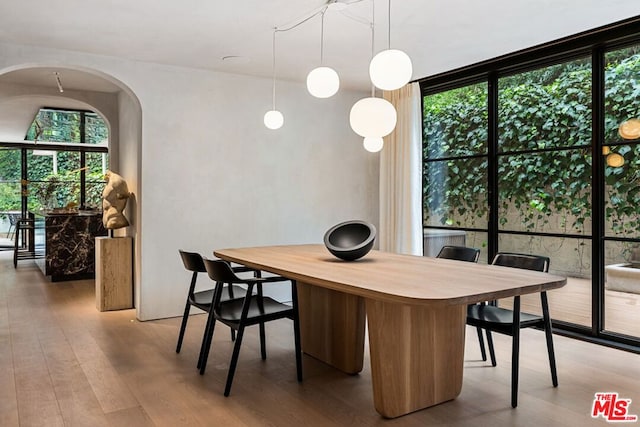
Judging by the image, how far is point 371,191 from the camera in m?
5.97

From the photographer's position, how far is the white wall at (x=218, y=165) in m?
4.60

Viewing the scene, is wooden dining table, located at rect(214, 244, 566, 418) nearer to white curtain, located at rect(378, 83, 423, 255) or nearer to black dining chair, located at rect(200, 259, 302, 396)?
black dining chair, located at rect(200, 259, 302, 396)

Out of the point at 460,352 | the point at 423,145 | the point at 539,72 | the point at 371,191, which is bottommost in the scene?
the point at 460,352

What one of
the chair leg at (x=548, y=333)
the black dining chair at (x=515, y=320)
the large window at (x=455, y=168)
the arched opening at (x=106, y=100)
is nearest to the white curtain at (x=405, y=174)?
the large window at (x=455, y=168)

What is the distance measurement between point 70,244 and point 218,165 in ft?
10.4

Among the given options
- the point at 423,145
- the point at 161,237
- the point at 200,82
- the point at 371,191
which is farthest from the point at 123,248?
the point at 423,145

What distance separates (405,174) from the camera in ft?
17.5

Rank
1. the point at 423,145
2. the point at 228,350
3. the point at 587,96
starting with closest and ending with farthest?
the point at 228,350 < the point at 587,96 < the point at 423,145

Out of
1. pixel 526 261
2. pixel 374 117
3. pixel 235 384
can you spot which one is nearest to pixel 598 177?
pixel 526 261

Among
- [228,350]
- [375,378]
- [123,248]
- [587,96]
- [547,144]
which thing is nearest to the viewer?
[375,378]

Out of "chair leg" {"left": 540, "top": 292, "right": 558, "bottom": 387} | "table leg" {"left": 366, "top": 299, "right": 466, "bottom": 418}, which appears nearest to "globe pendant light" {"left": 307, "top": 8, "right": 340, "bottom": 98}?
"table leg" {"left": 366, "top": 299, "right": 466, "bottom": 418}

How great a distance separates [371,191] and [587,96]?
8.48 ft

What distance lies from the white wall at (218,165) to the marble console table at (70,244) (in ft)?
5.51

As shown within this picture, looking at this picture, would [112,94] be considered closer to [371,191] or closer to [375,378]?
[371,191]
